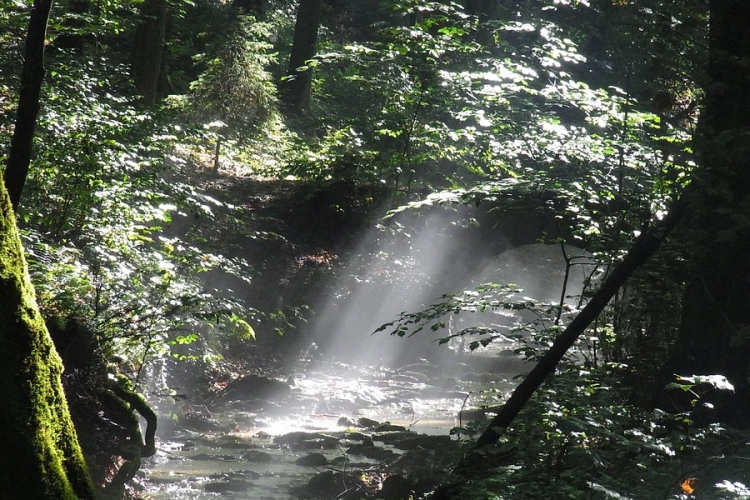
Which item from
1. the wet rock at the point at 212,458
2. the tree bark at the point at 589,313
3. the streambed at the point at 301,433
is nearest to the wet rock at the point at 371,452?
the streambed at the point at 301,433

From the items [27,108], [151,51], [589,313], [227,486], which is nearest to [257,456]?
[227,486]

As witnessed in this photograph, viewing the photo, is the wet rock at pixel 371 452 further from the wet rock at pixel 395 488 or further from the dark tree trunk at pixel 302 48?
the dark tree trunk at pixel 302 48

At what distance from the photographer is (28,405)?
1942mm

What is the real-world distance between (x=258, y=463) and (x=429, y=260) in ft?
24.0

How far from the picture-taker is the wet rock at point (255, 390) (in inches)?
438

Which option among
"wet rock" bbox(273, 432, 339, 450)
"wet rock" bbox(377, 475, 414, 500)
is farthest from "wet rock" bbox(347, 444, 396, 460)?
"wet rock" bbox(377, 475, 414, 500)

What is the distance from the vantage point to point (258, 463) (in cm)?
821

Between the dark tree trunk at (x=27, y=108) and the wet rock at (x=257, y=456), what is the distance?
5068mm

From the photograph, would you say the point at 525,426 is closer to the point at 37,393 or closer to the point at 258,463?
the point at 37,393

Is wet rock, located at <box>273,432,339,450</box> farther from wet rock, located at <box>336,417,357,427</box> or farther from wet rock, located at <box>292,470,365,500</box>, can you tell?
wet rock, located at <box>292,470,365,500</box>

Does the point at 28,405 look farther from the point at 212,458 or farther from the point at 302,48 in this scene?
the point at 302,48

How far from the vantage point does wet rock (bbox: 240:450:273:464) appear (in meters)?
8.30

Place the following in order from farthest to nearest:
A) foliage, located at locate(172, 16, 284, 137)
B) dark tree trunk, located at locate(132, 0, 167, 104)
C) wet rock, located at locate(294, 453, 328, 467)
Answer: foliage, located at locate(172, 16, 284, 137), dark tree trunk, located at locate(132, 0, 167, 104), wet rock, located at locate(294, 453, 328, 467)

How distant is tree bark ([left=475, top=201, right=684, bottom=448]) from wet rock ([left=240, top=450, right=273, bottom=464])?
16.8 ft
